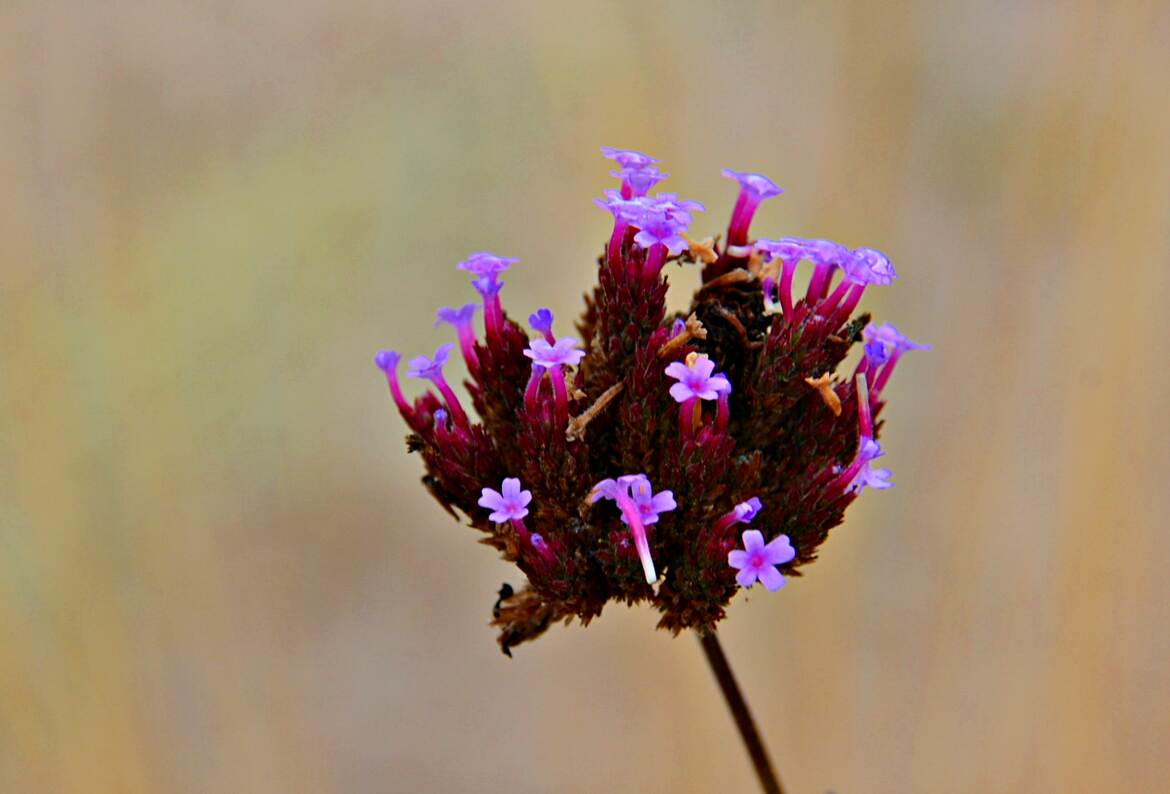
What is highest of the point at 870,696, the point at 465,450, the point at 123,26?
the point at 123,26

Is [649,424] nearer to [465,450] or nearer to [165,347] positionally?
[465,450]

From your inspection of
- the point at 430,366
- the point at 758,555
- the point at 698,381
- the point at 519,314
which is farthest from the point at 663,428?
the point at 519,314

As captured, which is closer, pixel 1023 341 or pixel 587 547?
pixel 587 547

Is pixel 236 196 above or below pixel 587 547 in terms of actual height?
above

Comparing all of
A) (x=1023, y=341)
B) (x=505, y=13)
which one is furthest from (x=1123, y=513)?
(x=505, y=13)

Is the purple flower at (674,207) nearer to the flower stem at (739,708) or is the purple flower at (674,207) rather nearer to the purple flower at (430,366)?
the purple flower at (430,366)

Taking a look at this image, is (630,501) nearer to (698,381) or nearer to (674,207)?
(698,381)

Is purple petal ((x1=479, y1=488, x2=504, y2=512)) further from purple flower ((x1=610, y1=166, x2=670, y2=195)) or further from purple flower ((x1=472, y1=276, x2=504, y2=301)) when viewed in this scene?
purple flower ((x1=610, y1=166, x2=670, y2=195))

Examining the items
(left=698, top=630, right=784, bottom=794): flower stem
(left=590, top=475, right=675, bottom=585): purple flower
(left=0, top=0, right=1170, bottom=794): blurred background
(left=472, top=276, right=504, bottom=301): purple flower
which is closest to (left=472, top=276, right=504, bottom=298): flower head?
(left=472, top=276, right=504, bottom=301): purple flower
